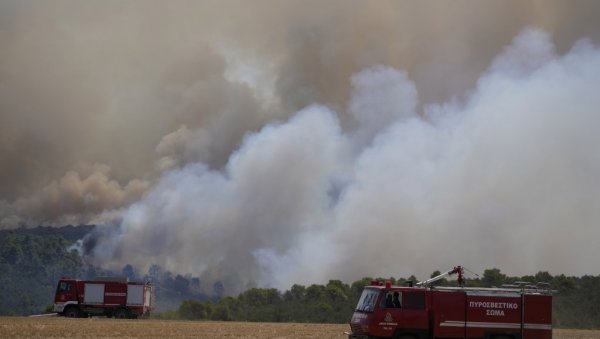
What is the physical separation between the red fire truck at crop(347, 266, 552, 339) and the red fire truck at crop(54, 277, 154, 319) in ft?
151

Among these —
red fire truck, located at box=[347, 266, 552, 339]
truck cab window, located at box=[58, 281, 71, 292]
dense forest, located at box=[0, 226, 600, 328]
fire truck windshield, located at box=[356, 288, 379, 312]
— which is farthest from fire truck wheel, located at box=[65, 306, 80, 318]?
fire truck windshield, located at box=[356, 288, 379, 312]

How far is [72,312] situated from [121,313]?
15.9 ft

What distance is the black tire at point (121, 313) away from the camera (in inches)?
3297

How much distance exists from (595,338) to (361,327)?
2465 centimetres

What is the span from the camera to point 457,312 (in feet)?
140

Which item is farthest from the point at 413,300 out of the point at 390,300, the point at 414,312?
the point at 390,300

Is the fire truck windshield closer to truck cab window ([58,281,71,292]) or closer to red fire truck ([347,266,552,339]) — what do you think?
red fire truck ([347,266,552,339])

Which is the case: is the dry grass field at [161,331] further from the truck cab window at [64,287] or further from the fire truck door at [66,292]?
the truck cab window at [64,287]

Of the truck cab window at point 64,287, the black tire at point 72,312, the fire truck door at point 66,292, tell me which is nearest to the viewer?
the black tire at point 72,312

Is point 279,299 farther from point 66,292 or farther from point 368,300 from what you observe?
point 368,300

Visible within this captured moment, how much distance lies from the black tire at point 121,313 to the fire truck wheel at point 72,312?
3881mm

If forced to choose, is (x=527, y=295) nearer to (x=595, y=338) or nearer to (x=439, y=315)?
(x=439, y=315)

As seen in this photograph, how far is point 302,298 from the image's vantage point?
3794 inches

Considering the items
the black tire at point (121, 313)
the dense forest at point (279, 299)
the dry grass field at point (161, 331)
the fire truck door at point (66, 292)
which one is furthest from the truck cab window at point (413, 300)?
the fire truck door at point (66, 292)
